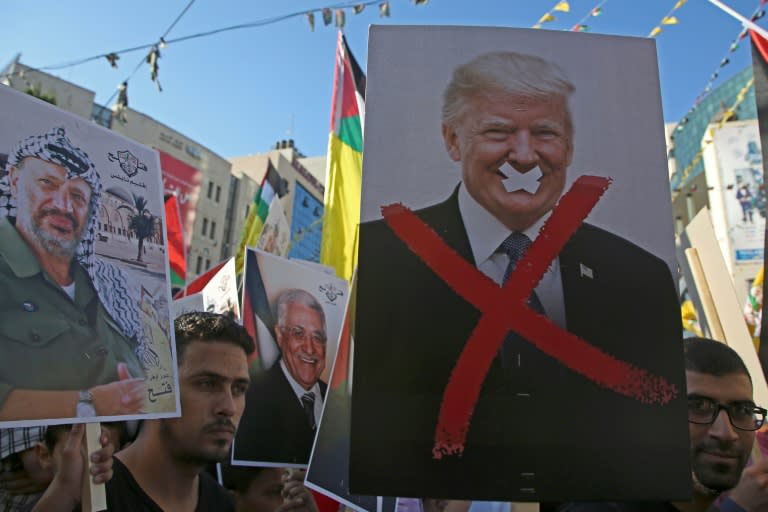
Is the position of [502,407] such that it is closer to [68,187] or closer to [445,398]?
[445,398]

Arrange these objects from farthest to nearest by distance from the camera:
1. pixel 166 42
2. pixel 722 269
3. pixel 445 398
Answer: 1. pixel 166 42
2. pixel 722 269
3. pixel 445 398

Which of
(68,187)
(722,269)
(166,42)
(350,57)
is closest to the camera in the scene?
(68,187)

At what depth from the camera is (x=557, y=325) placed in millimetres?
2016

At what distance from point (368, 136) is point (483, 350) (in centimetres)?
79

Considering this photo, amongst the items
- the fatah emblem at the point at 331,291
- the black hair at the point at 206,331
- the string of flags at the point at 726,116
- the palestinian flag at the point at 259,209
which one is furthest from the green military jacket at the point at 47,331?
the string of flags at the point at 726,116

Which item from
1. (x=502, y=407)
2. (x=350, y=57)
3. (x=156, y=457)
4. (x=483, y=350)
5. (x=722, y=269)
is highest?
(x=350, y=57)

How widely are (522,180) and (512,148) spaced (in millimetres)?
116

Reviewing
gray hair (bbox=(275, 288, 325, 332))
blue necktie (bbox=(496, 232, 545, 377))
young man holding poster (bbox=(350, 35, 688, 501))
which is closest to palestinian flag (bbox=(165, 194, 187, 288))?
gray hair (bbox=(275, 288, 325, 332))

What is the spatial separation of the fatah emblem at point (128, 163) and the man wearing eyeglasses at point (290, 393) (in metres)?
1.47

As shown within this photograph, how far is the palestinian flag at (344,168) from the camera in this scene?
4.84 m

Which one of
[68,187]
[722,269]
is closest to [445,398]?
[68,187]

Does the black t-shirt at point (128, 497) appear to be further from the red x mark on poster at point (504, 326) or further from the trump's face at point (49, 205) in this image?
the red x mark on poster at point (504, 326)

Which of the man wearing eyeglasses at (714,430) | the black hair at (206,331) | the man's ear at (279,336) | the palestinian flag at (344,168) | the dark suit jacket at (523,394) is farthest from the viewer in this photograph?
the palestinian flag at (344,168)

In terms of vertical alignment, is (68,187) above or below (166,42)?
below
